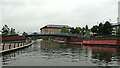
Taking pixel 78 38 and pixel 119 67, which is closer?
pixel 119 67

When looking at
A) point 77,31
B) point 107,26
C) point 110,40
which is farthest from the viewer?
point 77,31

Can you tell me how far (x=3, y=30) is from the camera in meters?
110

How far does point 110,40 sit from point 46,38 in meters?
133

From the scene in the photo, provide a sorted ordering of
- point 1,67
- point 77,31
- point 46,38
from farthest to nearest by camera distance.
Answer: point 46,38 → point 77,31 → point 1,67

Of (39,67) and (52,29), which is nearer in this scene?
(39,67)

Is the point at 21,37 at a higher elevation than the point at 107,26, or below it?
below

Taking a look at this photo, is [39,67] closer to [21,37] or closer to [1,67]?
[1,67]

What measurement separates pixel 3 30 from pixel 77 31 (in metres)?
61.0

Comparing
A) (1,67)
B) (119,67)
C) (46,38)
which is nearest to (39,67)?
(1,67)

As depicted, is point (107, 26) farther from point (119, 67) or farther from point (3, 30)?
point (3, 30)

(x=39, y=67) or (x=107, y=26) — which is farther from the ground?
(x=107, y=26)

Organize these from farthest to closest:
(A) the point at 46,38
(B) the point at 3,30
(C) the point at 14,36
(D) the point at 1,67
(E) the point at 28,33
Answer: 1. (A) the point at 46,38
2. (B) the point at 3,30
3. (E) the point at 28,33
4. (C) the point at 14,36
5. (D) the point at 1,67

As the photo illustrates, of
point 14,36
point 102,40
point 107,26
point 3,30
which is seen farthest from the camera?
point 3,30

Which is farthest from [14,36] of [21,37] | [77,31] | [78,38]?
[77,31]
